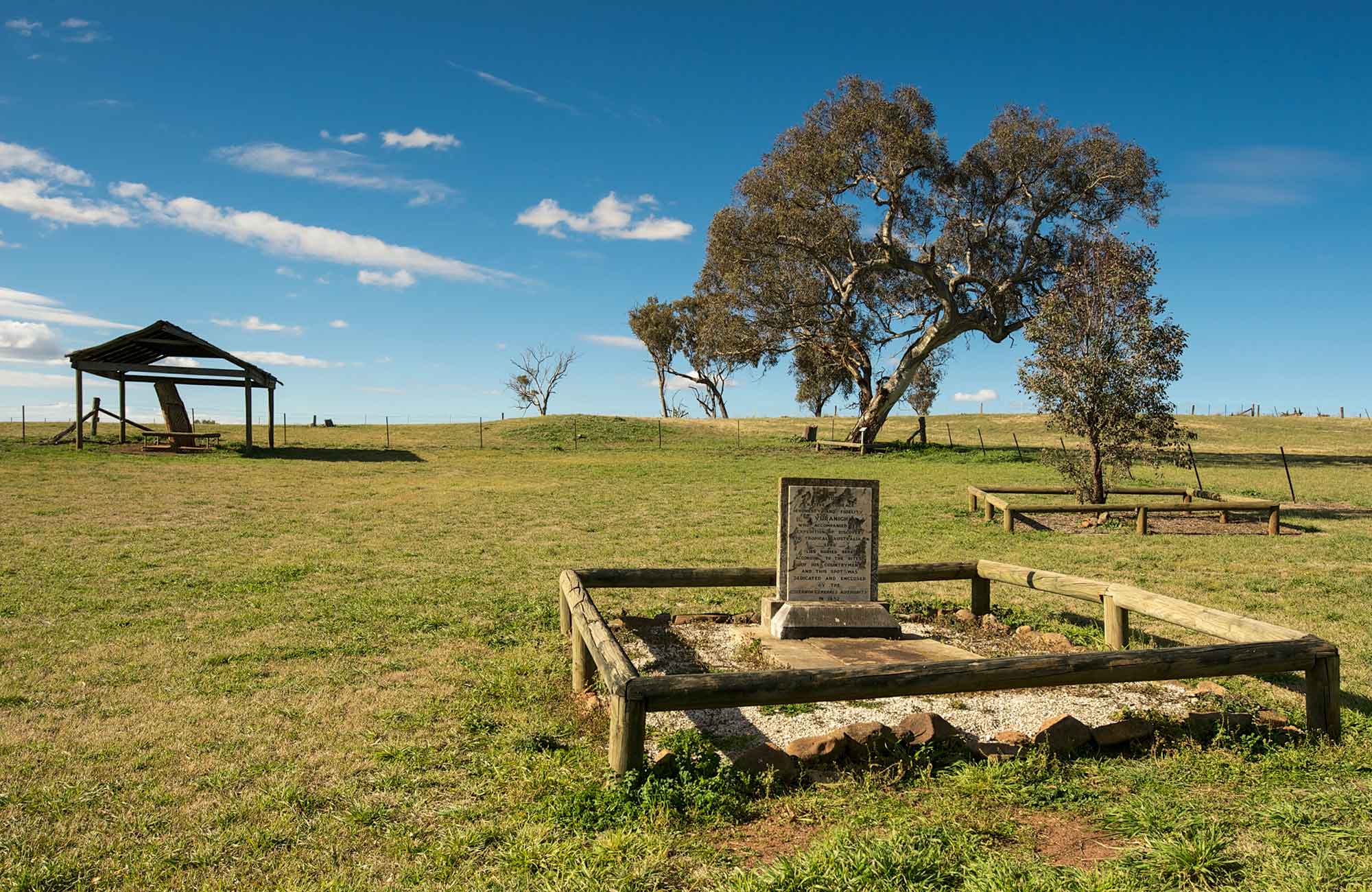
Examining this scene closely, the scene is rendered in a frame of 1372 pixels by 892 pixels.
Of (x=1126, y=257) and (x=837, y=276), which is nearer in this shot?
(x=1126, y=257)

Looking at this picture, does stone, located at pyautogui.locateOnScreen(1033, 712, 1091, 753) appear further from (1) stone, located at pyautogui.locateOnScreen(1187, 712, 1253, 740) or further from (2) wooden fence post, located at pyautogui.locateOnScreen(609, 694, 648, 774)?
(2) wooden fence post, located at pyautogui.locateOnScreen(609, 694, 648, 774)

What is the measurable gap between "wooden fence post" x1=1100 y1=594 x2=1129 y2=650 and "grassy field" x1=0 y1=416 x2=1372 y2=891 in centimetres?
88

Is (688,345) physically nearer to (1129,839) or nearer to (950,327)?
(950,327)

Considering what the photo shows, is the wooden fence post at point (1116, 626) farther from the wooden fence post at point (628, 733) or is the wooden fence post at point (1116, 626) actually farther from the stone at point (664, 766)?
the wooden fence post at point (628, 733)

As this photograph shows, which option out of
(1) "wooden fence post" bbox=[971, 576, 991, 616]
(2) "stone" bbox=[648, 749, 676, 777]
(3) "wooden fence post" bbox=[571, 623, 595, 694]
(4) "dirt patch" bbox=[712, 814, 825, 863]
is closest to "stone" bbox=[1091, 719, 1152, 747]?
(4) "dirt patch" bbox=[712, 814, 825, 863]

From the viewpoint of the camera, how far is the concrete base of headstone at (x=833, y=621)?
25.1ft

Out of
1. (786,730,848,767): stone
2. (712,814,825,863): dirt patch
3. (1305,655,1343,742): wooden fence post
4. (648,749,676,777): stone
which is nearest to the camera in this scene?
(712,814,825,863): dirt patch

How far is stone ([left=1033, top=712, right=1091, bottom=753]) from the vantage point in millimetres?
4934

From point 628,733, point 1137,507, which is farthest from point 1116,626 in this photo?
point 1137,507

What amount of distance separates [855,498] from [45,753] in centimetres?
617

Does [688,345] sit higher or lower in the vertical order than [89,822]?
higher

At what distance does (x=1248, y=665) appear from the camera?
5.16 meters

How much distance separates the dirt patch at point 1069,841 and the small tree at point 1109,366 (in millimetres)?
Answer: 13761

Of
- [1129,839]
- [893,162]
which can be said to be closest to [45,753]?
[1129,839]
